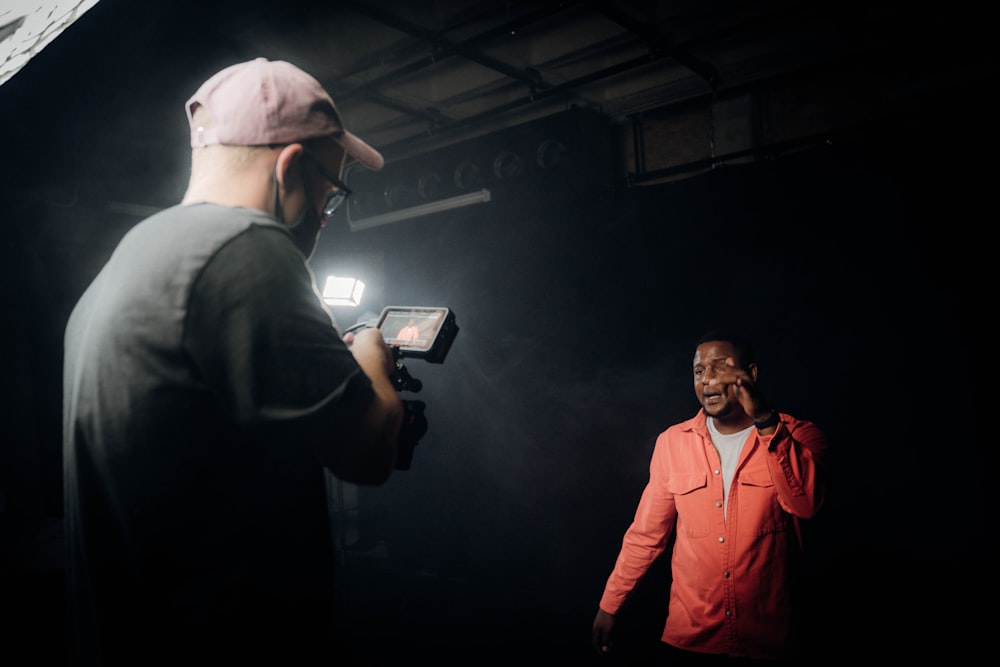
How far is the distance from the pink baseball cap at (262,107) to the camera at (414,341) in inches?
18.5

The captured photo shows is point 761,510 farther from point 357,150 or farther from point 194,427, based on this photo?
point 194,427

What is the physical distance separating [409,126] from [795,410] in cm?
430

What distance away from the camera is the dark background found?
3.43 metres

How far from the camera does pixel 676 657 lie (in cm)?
262

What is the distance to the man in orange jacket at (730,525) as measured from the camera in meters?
2.49

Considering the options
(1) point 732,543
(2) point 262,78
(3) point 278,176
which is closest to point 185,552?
(3) point 278,176

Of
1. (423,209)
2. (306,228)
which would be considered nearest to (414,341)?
(306,228)

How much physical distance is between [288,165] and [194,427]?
1.43ft

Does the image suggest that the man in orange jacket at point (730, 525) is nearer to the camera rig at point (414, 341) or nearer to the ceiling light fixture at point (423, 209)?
the camera rig at point (414, 341)

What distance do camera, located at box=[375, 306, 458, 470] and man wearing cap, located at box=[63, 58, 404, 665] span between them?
0.22 meters

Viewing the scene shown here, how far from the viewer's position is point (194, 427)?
83 centimetres

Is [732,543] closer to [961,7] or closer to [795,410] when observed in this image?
[795,410]

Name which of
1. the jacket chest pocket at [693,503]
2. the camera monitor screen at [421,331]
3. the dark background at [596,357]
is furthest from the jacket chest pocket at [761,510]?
the camera monitor screen at [421,331]

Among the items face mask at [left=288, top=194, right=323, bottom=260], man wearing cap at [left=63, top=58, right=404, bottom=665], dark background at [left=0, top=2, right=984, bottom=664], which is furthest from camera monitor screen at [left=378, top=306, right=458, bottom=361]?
dark background at [left=0, top=2, right=984, bottom=664]
